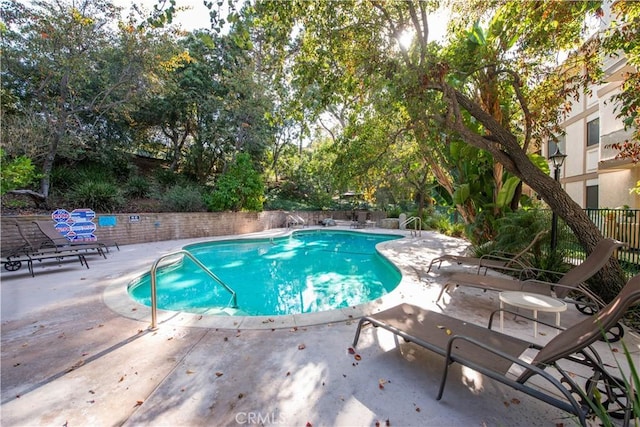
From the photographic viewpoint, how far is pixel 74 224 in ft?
25.6

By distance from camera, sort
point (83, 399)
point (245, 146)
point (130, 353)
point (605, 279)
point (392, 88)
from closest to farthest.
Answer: point (83, 399)
point (130, 353)
point (605, 279)
point (392, 88)
point (245, 146)

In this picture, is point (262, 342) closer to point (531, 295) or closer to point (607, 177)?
point (531, 295)

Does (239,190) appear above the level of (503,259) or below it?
above

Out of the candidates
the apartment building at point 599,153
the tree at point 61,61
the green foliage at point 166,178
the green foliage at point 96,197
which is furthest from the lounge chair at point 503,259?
the green foliage at point 166,178

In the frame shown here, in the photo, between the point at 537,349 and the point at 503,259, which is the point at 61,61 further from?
the point at 503,259

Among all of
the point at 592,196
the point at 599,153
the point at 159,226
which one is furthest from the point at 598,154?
the point at 159,226

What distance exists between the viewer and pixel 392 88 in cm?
500

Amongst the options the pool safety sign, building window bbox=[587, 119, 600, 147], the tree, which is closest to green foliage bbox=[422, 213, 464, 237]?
building window bbox=[587, 119, 600, 147]

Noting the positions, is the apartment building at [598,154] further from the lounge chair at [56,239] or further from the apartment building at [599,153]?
the lounge chair at [56,239]

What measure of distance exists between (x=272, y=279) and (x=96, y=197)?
25.7ft

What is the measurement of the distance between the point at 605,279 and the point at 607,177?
11550mm

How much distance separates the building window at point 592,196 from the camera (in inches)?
534

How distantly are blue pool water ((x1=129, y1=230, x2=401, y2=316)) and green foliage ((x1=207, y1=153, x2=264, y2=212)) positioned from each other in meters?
2.61

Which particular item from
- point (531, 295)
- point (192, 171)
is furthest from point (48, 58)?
point (531, 295)
